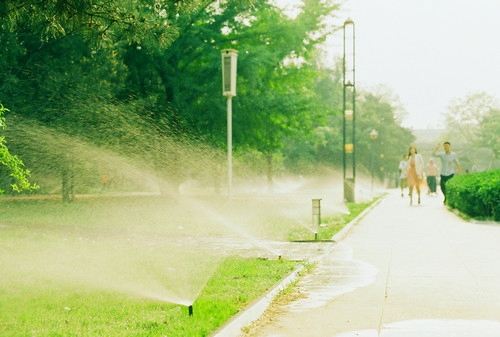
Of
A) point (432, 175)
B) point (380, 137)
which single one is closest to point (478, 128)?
point (380, 137)

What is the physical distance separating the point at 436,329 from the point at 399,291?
174cm

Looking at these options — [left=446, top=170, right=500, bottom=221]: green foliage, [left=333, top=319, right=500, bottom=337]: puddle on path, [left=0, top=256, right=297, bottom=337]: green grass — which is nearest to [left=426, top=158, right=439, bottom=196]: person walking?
[left=446, top=170, right=500, bottom=221]: green foliage

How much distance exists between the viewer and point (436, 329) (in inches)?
224

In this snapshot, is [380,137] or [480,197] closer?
[480,197]

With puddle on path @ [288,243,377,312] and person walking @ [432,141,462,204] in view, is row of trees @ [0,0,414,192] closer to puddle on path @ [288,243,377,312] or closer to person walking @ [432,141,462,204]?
person walking @ [432,141,462,204]

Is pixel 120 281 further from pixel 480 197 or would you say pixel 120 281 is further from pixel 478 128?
pixel 478 128

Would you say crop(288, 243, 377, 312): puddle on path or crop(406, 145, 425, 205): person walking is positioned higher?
crop(406, 145, 425, 205): person walking

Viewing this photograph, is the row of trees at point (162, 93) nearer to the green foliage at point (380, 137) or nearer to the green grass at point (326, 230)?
the green grass at point (326, 230)

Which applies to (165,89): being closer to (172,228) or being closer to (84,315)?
(172,228)

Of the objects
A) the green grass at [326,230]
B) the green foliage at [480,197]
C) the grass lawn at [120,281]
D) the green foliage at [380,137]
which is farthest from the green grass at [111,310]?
the green foliage at [380,137]

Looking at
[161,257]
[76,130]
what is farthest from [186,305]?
[76,130]

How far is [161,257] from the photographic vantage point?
9.52 metres

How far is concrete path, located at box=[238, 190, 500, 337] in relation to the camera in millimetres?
5797

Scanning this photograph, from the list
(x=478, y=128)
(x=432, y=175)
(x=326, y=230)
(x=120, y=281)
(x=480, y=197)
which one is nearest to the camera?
(x=120, y=281)
